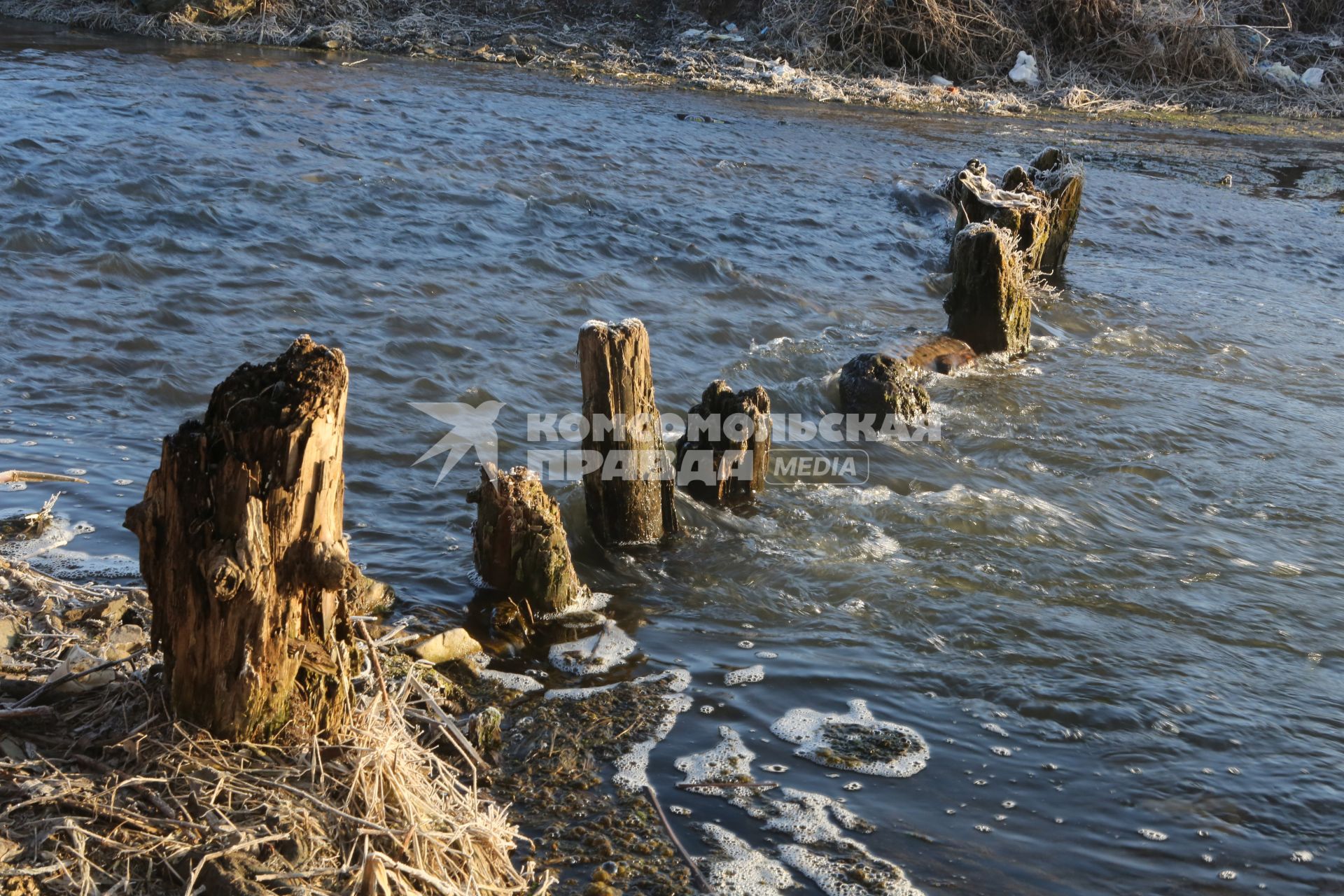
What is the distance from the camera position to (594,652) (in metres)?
4.44

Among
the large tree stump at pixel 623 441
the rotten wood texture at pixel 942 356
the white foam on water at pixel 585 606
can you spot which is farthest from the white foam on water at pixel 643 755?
the rotten wood texture at pixel 942 356

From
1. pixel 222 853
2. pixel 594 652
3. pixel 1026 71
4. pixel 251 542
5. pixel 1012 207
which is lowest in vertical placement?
pixel 594 652

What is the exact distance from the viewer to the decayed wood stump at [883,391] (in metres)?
6.87

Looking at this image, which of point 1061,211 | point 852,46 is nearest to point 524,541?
point 1061,211

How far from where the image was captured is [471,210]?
10711 millimetres

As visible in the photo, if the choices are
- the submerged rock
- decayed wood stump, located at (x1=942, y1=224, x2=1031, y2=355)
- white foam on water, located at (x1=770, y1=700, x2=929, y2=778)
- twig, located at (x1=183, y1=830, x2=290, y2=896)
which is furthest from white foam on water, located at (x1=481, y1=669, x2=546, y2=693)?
decayed wood stump, located at (x1=942, y1=224, x2=1031, y2=355)

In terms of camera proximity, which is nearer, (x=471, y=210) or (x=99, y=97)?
(x=471, y=210)

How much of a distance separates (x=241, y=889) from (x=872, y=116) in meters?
15.9

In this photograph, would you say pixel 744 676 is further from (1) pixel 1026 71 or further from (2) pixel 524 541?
(1) pixel 1026 71

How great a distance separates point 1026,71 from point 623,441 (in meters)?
16.3

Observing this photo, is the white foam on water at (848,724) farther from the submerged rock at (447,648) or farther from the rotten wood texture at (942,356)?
the rotten wood texture at (942,356)

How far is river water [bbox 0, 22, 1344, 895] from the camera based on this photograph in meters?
4.02

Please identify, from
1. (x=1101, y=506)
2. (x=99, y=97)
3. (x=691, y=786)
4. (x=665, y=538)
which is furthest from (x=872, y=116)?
(x=691, y=786)

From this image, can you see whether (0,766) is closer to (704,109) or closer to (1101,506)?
(1101,506)
